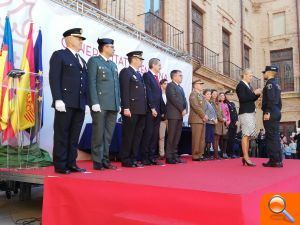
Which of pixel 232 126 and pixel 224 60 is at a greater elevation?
pixel 224 60

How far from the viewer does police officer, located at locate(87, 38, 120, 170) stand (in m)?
4.05

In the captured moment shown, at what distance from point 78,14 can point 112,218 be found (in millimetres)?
4357

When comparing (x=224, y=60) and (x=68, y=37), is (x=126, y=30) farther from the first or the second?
(x=224, y=60)

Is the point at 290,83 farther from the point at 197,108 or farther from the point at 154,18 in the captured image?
the point at 197,108

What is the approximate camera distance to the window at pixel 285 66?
61.1 feet

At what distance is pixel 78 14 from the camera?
612cm

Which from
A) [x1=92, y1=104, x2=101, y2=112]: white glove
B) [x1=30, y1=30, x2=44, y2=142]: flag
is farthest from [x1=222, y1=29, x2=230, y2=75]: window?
[x1=92, y1=104, x2=101, y2=112]: white glove

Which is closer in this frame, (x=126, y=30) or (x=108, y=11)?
(x=126, y=30)

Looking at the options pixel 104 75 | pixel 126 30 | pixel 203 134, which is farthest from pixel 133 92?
pixel 126 30

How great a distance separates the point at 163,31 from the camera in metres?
11.1

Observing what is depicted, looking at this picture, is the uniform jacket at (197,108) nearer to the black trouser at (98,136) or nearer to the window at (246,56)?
the black trouser at (98,136)

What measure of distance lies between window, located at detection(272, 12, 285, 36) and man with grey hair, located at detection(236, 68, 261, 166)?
15.5 metres

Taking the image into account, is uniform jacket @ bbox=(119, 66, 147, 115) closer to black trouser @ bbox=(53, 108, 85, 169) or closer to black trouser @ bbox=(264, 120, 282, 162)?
black trouser @ bbox=(53, 108, 85, 169)

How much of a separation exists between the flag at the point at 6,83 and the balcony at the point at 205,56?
8.02 m
